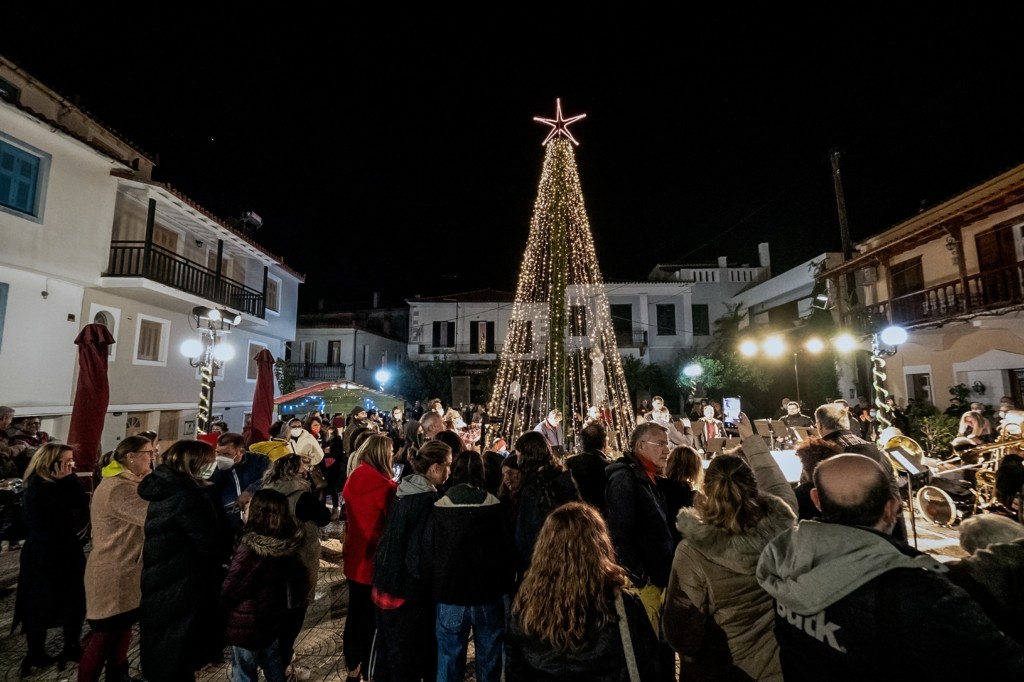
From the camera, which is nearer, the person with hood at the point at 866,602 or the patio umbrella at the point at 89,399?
the person with hood at the point at 866,602

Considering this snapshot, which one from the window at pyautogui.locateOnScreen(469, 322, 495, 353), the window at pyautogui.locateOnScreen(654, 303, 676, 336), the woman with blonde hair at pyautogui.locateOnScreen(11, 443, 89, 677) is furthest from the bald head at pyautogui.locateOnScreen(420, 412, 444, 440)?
the window at pyautogui.locateOnScreen(469, 322, 495, 353)

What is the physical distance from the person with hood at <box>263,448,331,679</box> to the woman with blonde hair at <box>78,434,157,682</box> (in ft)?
2.86

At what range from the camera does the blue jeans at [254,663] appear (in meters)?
2.97

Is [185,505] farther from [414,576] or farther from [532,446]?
[532,446]

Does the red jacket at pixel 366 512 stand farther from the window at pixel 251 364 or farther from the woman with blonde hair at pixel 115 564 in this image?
the window at pixel 251 364

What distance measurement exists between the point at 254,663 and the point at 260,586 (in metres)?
0.54

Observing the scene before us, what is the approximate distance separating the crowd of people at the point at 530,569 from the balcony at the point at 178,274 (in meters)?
10.9

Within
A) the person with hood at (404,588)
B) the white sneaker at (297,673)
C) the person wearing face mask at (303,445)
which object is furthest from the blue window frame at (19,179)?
the person with hood at (404,588)

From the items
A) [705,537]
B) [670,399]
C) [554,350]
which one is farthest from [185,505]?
[670,399]

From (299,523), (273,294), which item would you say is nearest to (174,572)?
(299,523)

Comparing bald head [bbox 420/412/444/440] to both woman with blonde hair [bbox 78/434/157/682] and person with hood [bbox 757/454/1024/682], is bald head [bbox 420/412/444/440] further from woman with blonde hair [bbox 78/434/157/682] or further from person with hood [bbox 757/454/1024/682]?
person with hood [bbox 757/454/1024/682]

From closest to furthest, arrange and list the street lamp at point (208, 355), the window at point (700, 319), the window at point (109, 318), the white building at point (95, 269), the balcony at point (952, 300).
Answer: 1. the street lamp at point (208, 355)
2. the white building at point (95, 269)
3. the window at point (109, 318)
4. the balcony at point (952, 300)
5. the window at point (700, 319)

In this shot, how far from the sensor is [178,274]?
1423 cm

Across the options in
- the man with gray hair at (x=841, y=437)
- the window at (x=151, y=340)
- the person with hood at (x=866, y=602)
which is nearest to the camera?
the person with hood at (x=866, y=602)
